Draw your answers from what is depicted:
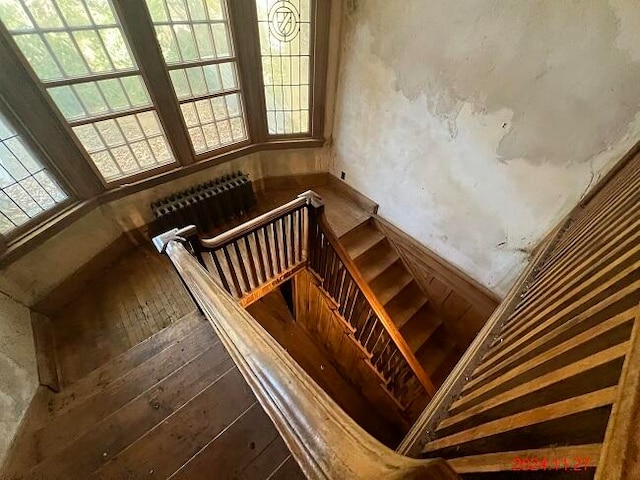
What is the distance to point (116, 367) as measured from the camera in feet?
6.06

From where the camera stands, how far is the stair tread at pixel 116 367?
172 centimetres

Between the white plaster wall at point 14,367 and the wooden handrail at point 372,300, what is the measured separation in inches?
82.2

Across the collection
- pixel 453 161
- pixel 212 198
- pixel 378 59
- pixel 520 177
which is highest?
pixel 212 198

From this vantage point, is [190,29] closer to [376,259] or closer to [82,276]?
[82,276]

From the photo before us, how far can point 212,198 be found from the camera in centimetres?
323

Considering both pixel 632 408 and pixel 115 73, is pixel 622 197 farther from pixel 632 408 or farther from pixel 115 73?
pixel 115 73

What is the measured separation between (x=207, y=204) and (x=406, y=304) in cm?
269

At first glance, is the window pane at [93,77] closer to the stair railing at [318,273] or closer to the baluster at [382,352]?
the stair railing at [318,273]

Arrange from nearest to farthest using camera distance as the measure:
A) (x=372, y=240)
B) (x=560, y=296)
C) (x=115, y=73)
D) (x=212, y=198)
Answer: (x=560, y=296), (x=115, y=73), (x=212, y=198), (x=372, y=240)

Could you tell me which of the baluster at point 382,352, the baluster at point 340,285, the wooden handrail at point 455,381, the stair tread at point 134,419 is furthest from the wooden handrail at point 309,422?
the baluster at point 382,352

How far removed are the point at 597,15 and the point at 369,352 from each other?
3029 mm

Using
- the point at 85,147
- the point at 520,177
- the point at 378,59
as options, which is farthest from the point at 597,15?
the point at 85,147

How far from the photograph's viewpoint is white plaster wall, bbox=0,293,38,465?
1.50 meters
